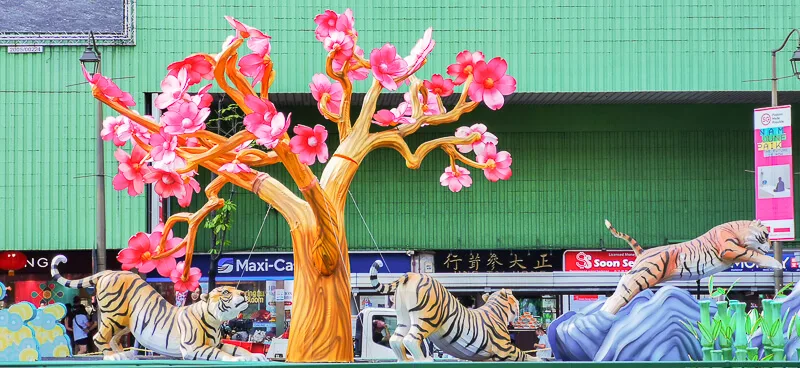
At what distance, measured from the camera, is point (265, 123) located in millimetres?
8703

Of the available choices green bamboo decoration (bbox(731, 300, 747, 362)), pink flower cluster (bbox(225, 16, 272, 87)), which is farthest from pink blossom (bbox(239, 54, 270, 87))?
green bamboo decoration (bbox(731, 300, 747, 362))

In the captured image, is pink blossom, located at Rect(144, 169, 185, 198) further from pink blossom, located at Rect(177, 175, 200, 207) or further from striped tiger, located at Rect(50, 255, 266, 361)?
striped tiger, located at Rect(50, 255, 266, 361)

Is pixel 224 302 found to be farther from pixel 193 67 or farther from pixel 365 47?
pixel 365 47

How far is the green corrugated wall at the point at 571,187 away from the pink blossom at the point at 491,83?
54.6 ft

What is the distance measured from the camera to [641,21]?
2452cm

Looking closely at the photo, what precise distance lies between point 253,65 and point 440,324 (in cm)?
314

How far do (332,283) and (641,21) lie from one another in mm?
16985

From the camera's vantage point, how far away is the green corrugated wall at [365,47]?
24.2 m

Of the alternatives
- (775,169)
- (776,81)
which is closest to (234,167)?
(775,169)

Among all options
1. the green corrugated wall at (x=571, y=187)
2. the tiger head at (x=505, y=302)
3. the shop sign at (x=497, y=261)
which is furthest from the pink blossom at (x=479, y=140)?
the green corrugated wall at (x=571, y=187)

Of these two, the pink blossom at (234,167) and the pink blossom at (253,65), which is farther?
the pink blossom at (253,65)

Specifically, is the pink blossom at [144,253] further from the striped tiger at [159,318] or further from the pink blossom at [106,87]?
the pink blossom at [106,87]

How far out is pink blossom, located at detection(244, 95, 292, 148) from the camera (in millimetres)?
8570

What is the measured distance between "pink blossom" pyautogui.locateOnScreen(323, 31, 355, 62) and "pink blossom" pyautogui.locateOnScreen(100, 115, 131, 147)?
2.26 meters
